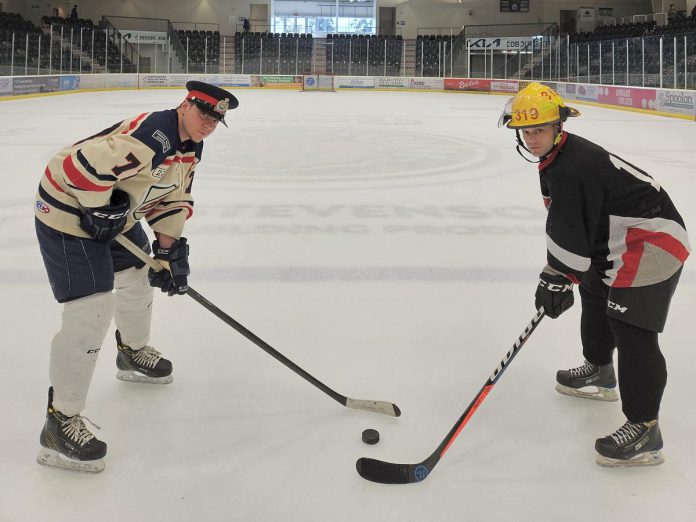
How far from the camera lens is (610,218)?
185 centimetres

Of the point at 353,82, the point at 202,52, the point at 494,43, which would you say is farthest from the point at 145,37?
the point at 494,43

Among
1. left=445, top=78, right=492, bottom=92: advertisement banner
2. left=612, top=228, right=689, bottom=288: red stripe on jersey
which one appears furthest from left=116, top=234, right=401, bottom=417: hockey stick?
left=445, top=78, right=492, bottom=92: advertisement banner

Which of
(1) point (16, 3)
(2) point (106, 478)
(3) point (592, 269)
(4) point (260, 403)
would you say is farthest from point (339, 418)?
(1) point (16, 3)

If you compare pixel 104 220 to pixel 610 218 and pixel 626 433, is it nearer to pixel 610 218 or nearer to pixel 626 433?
pixel 610 218

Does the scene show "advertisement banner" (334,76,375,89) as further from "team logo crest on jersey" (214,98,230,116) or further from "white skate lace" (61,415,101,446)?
"white skate lace" (61,415,101,446)

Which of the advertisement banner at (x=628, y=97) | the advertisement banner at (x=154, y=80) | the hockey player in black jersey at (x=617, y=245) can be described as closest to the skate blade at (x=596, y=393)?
the hockey player in black jersey at (x=617, y=245)

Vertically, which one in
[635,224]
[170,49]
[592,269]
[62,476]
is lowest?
[62,476]

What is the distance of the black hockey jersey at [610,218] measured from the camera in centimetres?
177

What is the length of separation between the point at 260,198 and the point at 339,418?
3.71 m

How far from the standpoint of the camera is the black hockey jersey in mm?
1770

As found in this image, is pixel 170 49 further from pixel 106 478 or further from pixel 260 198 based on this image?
pixel 106 478

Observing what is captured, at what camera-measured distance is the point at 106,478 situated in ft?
5.96

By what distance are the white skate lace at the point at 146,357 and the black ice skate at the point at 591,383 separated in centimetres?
149

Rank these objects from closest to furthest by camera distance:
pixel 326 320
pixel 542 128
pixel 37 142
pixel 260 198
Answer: pixel 542 128, pixel 326 320, pixel 260 198, pixel 37 142
